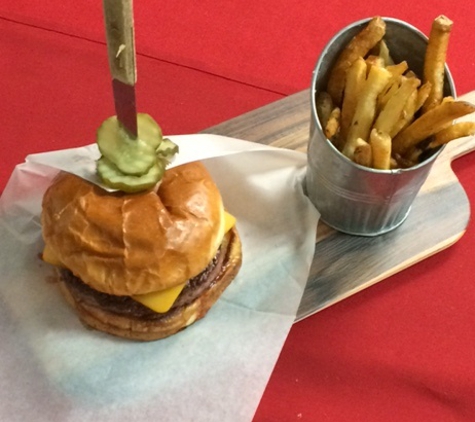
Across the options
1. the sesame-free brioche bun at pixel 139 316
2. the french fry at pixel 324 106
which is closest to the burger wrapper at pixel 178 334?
the sesame-free brioche bun at pixel 139 316

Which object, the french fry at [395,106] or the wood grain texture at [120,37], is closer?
the wood grain texture at [120,37]

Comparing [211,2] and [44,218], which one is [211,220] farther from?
[211,2]

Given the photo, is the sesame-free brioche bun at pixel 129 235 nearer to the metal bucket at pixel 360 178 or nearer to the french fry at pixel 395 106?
the metal bucket at pixel 360 178

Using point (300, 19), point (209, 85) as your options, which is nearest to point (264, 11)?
point (300, 19)

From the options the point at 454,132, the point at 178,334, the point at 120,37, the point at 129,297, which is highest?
the point at 120,37

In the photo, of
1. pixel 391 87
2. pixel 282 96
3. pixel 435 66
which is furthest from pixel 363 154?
pixel 282 96

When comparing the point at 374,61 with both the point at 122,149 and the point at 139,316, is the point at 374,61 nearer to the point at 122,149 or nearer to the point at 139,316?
the point at 122,149
